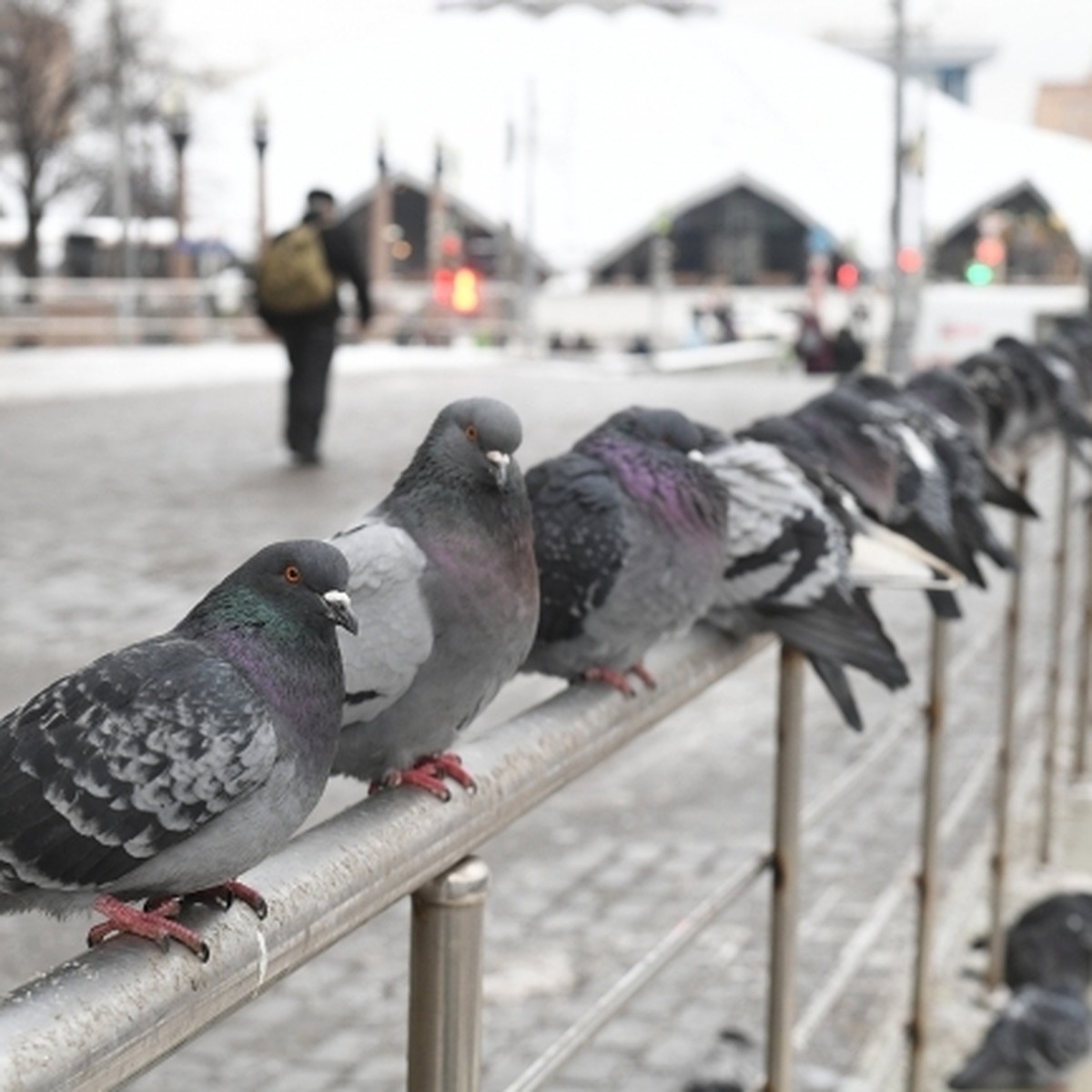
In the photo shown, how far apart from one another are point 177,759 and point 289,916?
0.13 metres

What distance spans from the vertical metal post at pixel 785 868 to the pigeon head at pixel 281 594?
1234 mm

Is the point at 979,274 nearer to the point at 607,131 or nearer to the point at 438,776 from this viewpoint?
the point at 607,131

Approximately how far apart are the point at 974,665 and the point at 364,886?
26.8ft

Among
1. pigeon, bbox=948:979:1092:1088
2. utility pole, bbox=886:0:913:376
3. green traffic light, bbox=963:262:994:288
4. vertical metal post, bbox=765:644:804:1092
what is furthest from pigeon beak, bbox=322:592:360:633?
green traffic light, bbox=963:262:994:288

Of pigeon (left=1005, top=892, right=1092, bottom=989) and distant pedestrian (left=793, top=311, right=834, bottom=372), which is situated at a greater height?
distant pedestrian (left=793, top=311, right=834, bottom=372)

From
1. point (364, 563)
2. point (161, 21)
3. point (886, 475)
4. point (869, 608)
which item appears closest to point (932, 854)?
point (886, 475)

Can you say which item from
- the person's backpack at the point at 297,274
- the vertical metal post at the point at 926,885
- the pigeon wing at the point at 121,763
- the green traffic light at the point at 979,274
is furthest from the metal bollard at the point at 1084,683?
the green traffic light at the point at 979,274

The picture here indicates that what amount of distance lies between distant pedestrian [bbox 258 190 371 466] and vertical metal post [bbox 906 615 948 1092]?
26.0 ft

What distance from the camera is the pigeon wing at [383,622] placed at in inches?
72.5

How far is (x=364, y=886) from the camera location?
1401 millimetres

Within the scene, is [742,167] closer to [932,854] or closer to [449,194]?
[449,194]

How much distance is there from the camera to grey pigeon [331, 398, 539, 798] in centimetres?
185

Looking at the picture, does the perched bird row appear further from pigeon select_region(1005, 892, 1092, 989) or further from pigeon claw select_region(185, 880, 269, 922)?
pigeon select_region(1005, 892, 1092, 989)

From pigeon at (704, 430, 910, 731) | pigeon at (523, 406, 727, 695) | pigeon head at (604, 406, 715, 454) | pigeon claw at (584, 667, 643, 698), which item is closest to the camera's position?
pigeon claw at (584, 667, 643, 698)
